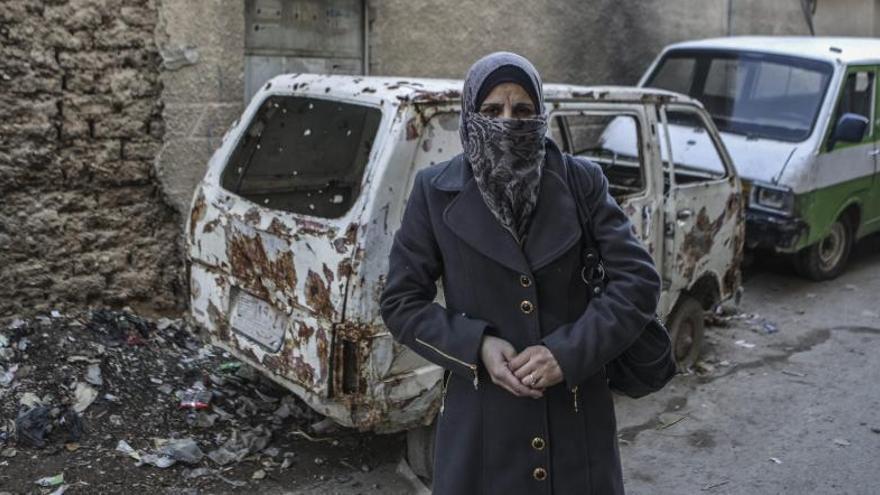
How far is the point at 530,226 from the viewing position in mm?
2363

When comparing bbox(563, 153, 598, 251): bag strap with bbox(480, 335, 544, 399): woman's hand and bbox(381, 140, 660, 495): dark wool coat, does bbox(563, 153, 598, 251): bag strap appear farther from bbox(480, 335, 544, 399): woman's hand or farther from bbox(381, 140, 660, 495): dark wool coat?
bbox(480, 335, 544, 399): woman's hand

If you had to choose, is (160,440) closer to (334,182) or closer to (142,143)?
(334,182)

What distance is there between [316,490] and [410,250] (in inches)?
86.9

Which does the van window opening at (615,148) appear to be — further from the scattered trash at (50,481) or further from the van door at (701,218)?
the scattered trash at (50,481)

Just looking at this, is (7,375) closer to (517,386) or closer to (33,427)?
(33,427)

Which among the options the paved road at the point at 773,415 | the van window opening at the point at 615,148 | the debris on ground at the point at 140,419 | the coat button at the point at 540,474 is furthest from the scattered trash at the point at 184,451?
the coat button at the point at 540,474

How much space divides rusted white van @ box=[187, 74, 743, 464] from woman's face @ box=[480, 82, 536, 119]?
1.51 metres

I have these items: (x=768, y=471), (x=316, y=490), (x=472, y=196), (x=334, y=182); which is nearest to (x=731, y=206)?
(x=768, y=471)

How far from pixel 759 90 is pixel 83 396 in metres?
5.88

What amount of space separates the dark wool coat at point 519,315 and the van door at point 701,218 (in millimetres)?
3084

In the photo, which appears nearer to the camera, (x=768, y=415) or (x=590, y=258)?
(x=590, y=258)

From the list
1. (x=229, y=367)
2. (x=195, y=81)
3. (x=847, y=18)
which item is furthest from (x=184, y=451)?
(x=847, y=18)

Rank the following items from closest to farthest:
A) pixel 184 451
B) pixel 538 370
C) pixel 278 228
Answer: pixel 538 370 < pixel 278 228 < pixel 184 451

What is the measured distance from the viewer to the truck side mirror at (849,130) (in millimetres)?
7500
